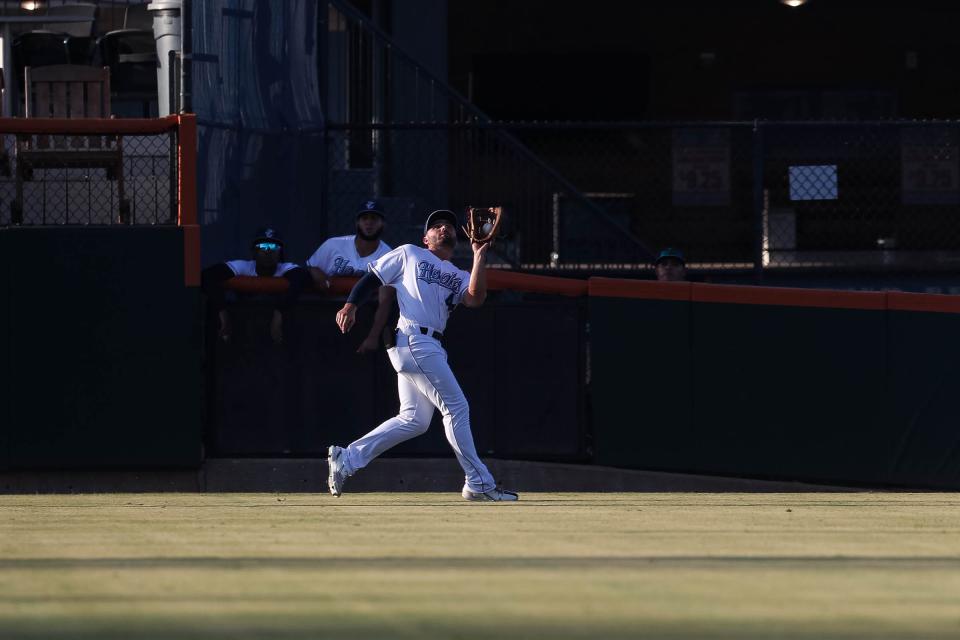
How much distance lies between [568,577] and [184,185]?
6158 mm

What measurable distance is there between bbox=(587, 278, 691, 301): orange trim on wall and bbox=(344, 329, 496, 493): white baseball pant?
2.02m

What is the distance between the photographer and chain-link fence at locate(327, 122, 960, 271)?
1428cm

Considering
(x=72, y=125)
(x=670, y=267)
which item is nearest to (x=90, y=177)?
(x=72, y=125)

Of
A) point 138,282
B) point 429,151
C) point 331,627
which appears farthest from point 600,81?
point 331,627

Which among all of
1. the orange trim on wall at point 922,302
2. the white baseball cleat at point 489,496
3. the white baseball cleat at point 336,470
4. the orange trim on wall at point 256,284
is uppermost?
the orange trim on wall at point 256,284

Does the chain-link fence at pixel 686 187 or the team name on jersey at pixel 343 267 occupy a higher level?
the chain-link fence at pixel 686 187

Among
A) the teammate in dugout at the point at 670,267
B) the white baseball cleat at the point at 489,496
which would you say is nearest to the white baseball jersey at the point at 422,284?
the white baseball cleat at the point at 489,496

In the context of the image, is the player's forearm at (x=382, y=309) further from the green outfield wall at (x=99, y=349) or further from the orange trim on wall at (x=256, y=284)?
the green outfield wall at (x=99, y=349)

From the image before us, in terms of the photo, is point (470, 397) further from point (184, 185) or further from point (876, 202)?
point (876, 202)

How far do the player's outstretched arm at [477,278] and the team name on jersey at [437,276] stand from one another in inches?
3.5

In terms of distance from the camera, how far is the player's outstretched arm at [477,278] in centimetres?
1062

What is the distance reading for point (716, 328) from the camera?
40.5 ft

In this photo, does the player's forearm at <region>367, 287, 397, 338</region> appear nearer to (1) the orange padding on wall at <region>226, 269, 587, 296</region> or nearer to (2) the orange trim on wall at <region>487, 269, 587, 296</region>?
(1) the orange padding on wall at <region>226, 269, 587, 296</region>

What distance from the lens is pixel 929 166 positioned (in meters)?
16.7
